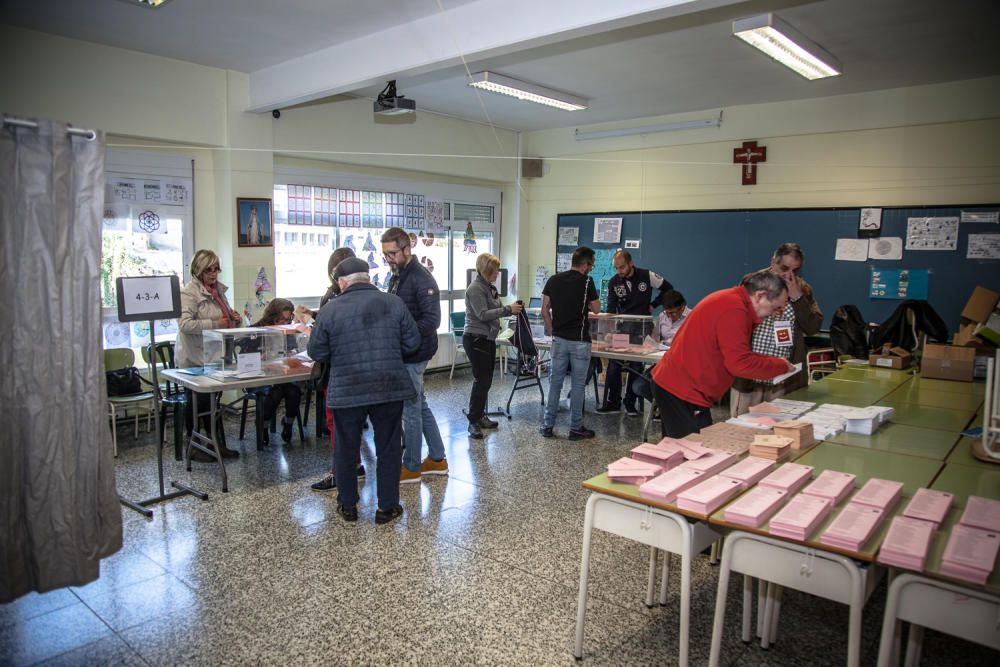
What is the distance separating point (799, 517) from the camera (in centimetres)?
209

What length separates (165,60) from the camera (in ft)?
18.4

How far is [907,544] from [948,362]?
3467mm

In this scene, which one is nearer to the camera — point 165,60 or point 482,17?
point 482,17

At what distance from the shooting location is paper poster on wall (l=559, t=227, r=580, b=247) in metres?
8.80

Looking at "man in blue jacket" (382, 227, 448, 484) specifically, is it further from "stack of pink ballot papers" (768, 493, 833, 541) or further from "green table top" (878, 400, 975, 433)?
"green table top" (878, 400, 975, 433)

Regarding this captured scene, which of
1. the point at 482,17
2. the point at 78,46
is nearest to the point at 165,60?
the point at 78,46

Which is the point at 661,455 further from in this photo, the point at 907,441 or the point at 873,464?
the point at 907,441

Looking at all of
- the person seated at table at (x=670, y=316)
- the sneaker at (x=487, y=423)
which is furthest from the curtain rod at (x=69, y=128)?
the person seated at table at (x=670, y=316)

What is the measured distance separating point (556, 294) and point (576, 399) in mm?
899

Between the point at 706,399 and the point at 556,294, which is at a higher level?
the point at 556,294

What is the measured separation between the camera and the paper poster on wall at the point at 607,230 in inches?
329

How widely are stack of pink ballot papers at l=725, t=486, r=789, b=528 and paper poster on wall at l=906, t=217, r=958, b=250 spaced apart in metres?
5.16

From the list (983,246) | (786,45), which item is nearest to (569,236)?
(786,45)

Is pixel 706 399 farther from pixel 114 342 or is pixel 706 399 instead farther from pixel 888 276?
pixel 114 342
